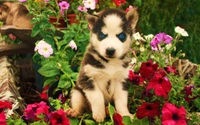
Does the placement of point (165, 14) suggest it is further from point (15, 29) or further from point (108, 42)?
point (108, 42)

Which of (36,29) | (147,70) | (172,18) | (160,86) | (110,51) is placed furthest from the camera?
(172,18)

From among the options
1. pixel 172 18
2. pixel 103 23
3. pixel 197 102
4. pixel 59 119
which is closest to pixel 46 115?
pixel 59 119

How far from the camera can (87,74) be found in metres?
2.35

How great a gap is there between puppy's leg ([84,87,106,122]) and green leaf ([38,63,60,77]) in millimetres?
837

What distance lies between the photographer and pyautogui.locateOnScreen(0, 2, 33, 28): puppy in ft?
14.0

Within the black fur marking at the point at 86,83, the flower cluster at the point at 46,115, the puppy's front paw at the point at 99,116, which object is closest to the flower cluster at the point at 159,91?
the puppy's front paw at the point at 99,116

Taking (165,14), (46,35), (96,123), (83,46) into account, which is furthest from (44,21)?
(165,14)

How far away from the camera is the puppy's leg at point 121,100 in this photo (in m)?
2.37

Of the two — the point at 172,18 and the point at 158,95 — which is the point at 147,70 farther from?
the point at 172,18

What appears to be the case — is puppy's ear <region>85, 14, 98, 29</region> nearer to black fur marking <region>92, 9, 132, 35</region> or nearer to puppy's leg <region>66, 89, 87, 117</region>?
black fur marking <region>92, 9, 132, 35</region>

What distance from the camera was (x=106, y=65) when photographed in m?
2.33

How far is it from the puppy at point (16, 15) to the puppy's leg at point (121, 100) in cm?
216

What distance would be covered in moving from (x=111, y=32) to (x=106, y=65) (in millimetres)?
217

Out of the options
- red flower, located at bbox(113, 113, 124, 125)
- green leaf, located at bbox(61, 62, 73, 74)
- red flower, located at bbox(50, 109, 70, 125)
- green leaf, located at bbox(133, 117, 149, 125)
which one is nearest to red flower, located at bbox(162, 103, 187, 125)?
green leaf, located at bbox(133, 117, 149, 125)
